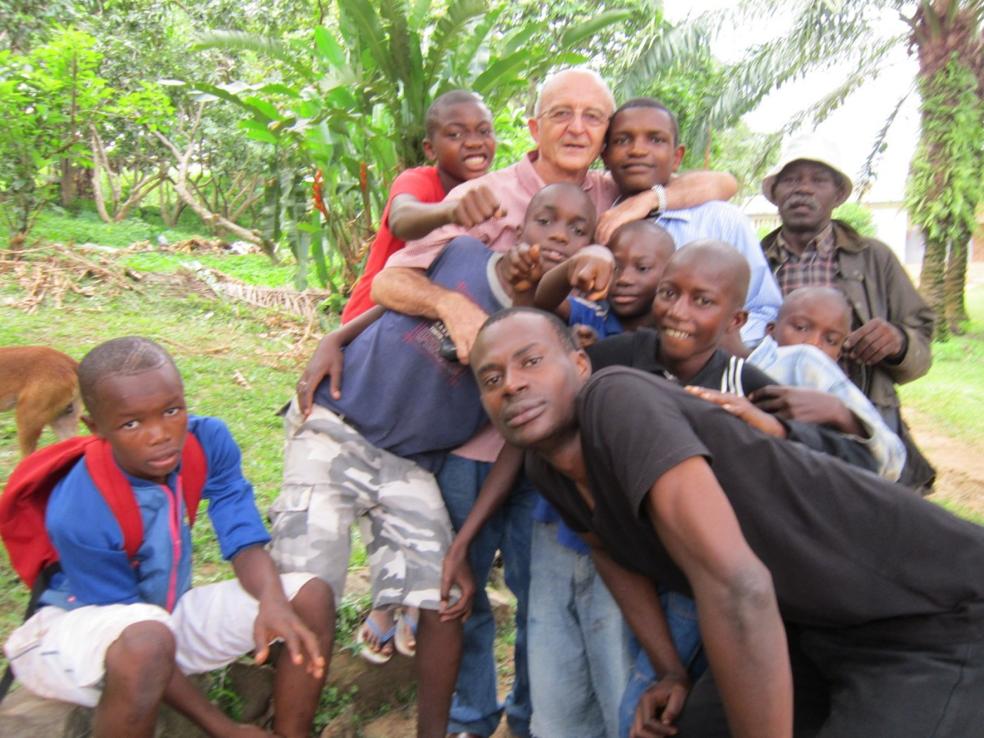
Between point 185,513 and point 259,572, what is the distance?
0.98ft

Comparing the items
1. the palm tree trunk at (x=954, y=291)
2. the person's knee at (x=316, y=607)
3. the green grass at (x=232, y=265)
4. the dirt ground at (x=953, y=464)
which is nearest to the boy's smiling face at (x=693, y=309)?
the person's knee at (x=316, y=607)

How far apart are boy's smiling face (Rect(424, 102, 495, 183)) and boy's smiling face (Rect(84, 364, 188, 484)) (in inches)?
51.9

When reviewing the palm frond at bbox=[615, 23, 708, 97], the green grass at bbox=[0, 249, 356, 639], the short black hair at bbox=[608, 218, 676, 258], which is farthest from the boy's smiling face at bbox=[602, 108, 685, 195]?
the palm frond at bbox=[615, 23, 708, 97]

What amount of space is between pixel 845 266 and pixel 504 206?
1.32 m

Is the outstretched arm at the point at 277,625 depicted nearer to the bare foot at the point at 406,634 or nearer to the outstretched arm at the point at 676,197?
the bare foot at the point at 406,634

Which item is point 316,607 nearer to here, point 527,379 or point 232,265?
point 527,379

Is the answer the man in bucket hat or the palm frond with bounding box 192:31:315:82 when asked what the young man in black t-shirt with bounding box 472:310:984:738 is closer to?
the man in bucket hat

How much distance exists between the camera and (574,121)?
2.78 metres

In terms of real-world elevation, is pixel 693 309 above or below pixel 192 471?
above

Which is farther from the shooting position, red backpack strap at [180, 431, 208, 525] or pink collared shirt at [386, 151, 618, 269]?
pink collared shirt at [386, 151, 618, 269]

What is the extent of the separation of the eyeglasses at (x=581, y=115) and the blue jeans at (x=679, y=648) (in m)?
1.49

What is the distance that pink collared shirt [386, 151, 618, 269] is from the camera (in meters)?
2.69

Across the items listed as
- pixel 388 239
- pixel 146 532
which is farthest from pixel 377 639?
pixel 388 239

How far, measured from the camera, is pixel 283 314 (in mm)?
8891
